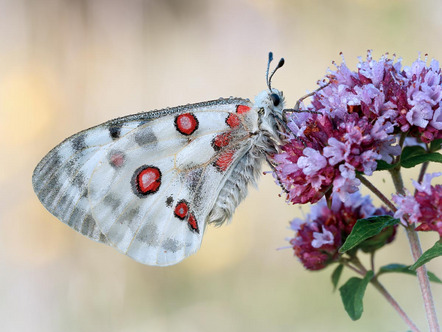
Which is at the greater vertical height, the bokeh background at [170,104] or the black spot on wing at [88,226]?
the bokeh background at [170,104]

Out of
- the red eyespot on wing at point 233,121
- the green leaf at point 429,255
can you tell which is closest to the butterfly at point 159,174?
the red eyespot on wing at point 233,121

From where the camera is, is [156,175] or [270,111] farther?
[156,175]

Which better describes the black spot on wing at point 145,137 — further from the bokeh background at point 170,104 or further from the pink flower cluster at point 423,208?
the bokeh background at point 170,104

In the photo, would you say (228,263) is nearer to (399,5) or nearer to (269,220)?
(269,220)

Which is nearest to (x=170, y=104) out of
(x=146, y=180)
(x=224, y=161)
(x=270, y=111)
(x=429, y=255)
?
(x=146, y=180)

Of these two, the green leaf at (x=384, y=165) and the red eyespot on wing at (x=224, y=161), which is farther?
the red eyespot on wing at (x=224, y=161)

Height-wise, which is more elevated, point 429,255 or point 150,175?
point 150,175

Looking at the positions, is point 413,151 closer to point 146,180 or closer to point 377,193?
point 377,193
